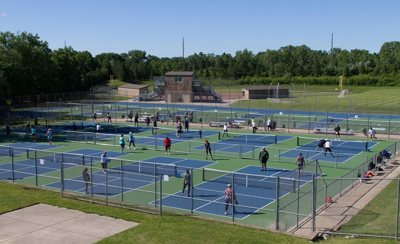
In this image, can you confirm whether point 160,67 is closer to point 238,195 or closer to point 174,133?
point 174,133

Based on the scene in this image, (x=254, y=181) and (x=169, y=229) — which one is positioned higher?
(x=169, y=229)

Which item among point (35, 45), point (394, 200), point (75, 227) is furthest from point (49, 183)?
point (35, 45)

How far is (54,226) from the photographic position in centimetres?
1642

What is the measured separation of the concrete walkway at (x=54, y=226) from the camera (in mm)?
15203

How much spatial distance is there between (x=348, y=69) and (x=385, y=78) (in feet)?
60.8

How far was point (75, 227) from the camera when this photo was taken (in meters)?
16.3

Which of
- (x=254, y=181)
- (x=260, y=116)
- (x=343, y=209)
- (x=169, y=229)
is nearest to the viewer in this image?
(x=169, y=229)

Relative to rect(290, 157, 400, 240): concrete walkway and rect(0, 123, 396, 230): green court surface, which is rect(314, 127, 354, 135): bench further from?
rect(290, 157, 400, 240): concrete walkway

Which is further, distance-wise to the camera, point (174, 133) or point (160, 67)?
point (160, 67)

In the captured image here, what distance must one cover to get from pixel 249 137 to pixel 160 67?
11567cm

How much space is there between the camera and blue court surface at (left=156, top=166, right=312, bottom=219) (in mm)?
20688

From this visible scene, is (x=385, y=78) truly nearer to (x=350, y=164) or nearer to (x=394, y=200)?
(x=350, y=164)

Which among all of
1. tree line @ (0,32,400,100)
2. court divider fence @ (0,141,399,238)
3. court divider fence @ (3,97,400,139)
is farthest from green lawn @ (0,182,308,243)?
tree line @ (0,32,400,100)

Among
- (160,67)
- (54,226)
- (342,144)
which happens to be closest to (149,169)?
(54,226)
